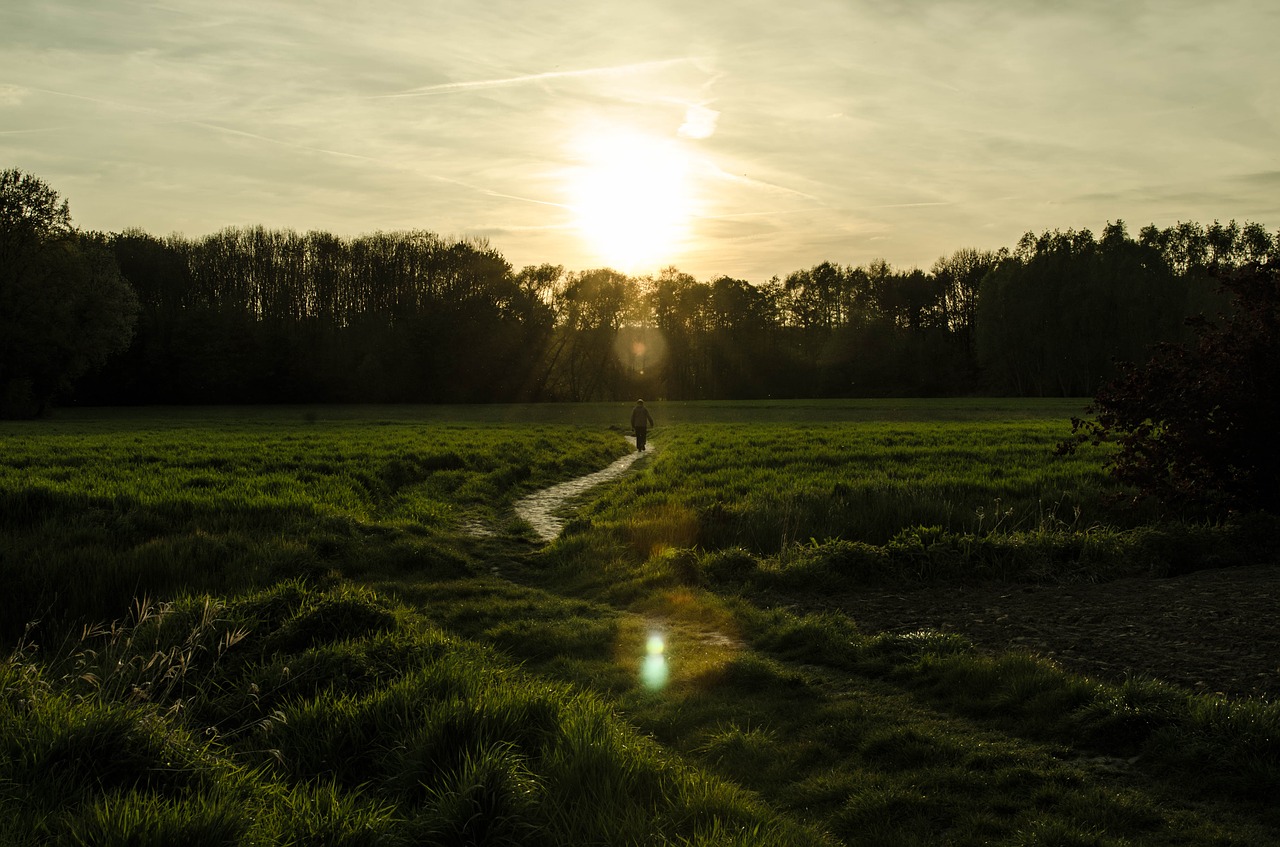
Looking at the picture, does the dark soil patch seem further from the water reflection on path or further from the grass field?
the water reflection on path

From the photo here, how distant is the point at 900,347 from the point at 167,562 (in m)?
92.5

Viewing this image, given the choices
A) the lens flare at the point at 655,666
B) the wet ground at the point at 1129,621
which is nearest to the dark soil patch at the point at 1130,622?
the wet ground at the point at 1129,621

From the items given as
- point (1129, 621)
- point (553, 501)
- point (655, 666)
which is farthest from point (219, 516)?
point (1129, 621)

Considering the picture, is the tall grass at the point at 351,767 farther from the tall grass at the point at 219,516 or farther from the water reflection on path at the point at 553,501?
the water reflection on path at the point at 553,501

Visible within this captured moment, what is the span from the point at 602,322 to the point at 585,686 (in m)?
88.4

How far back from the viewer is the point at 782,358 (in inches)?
4023

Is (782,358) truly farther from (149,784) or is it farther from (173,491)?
(149,784)

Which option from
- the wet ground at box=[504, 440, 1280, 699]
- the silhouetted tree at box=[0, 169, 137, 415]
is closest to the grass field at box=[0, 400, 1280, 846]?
the wet ground at box=[504, 440, 1280, 699]

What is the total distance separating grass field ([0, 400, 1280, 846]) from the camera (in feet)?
14.6

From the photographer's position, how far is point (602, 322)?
94.6m

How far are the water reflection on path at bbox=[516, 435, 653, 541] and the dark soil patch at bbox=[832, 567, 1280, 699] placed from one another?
7279 millimetres

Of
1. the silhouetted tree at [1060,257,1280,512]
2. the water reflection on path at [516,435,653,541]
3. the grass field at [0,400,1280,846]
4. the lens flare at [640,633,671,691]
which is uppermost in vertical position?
the silhouetted tree at [1060,257,1280,512]

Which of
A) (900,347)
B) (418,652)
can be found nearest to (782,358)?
(900,347)

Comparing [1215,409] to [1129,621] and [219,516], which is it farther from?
[219,516]
